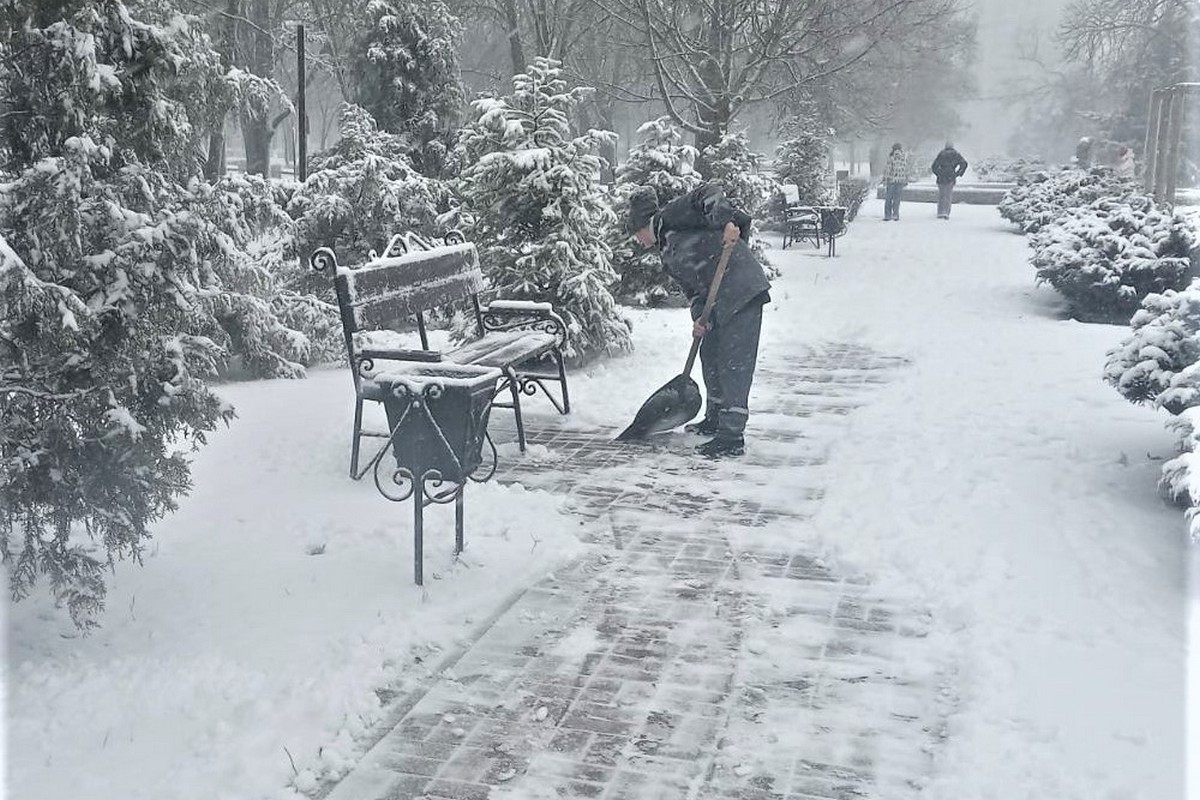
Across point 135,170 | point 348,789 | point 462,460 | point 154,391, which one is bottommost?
point 348,789

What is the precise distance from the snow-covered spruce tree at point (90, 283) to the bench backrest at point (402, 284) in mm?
1764

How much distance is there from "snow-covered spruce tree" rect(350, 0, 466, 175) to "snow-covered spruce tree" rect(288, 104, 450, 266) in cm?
305

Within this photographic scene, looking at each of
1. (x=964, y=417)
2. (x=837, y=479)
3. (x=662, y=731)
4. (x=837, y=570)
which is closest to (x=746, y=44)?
(x=964, y=417)

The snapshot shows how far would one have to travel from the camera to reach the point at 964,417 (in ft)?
24.0

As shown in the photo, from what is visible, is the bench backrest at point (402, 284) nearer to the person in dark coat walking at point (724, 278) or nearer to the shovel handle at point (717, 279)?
the person in dark coat walking at point (724, 278)

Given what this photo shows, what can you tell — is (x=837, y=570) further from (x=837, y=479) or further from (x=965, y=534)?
(x=837, y=479)

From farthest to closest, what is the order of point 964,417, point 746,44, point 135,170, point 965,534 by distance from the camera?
point 746,44 → point 964,417 → point 965,534 → point 135,170

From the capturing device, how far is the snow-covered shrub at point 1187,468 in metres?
4.43

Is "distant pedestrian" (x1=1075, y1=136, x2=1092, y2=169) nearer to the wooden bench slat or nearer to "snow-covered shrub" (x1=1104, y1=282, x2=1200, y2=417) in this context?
"snow-covered shrub" (x1=1104, y1=282, x2=1200, y2=417)

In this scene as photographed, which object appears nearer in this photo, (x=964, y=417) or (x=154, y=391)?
(x=154, y=391)

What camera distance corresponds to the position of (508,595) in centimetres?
438

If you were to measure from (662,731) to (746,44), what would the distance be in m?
15.1

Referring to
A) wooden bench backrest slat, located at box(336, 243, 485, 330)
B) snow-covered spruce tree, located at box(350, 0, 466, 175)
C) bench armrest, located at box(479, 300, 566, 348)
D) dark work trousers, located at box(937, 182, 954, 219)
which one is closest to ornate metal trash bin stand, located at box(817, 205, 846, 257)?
snow-covered spruce tree, located at box(350, 0, 466, 175)

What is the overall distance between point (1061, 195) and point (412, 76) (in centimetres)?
1249
